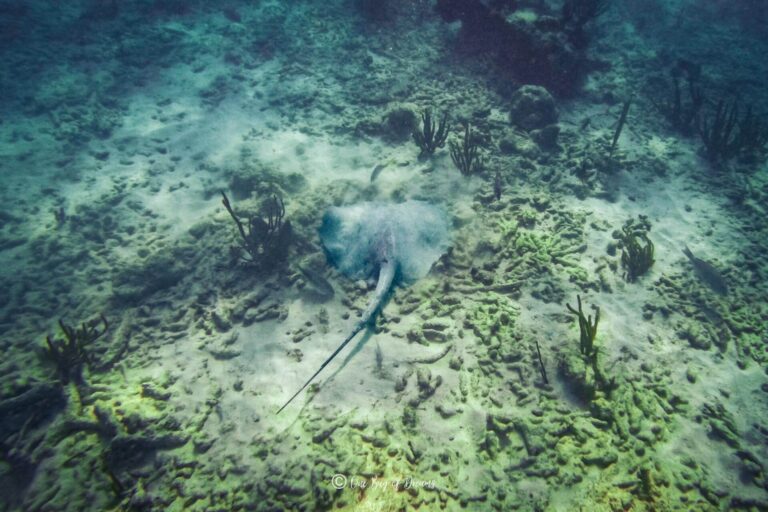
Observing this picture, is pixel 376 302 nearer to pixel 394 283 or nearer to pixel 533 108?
pixel 394 283

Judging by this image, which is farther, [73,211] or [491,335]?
[73,211]

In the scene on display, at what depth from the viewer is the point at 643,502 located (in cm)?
299

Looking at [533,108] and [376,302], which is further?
[533,108]

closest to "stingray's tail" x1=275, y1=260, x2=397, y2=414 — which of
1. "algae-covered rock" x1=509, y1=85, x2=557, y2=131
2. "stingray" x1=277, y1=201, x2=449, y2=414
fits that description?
"stingray" x1=277, y1=201, x2=449, y2=414

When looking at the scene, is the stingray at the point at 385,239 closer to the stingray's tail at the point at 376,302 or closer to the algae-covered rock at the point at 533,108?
the stingray's tail at the point at 376,302

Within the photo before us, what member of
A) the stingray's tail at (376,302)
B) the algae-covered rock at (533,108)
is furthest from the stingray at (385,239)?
the algae-covered rock at (533,108)

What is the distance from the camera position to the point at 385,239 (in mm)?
4422

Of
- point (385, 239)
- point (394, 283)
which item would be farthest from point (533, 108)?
point (394, 283)

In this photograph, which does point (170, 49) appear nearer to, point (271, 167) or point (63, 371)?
point (271, 167)

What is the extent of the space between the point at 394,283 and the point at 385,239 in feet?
1.90

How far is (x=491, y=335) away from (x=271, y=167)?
5099 millimetres

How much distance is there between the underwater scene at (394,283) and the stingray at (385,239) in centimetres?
4

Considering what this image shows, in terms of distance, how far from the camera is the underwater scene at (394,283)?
10.9ft

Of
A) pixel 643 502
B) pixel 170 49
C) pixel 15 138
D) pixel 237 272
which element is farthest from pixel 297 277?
pixel 170 49
